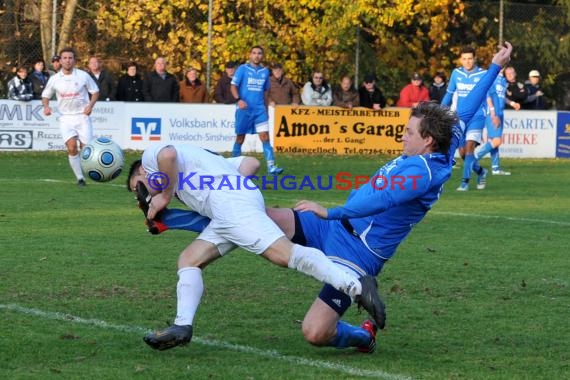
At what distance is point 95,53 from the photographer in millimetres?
29422

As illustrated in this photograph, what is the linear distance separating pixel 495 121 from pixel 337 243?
13.0m

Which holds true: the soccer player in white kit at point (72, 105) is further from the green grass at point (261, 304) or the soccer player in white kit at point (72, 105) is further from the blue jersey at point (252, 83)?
the green grass at point (261, 304)

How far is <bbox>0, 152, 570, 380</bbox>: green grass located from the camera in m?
6.68

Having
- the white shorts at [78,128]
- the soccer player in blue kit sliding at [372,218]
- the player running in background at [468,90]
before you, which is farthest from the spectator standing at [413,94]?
the soccer player in blue kit sliding at [372,218]

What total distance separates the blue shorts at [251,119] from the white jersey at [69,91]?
3.27m

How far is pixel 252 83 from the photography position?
68.2ft

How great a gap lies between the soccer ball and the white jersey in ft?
22.0

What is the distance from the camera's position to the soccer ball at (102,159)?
455 inches

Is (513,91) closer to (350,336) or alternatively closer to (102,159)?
(102,159)

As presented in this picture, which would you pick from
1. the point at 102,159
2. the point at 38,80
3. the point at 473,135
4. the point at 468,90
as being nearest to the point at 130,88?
the point at 38,80

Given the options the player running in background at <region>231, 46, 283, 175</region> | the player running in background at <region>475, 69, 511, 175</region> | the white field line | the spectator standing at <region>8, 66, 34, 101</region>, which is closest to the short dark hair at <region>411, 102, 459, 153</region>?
the white field line

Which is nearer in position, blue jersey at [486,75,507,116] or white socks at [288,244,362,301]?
white socks at [288,244,362,301]

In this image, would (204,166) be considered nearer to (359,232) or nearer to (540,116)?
(359,232)

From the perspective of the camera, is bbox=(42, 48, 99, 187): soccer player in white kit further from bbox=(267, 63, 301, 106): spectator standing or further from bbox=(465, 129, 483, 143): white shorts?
bbox=(267, 63, 301, 106): spectator standing
